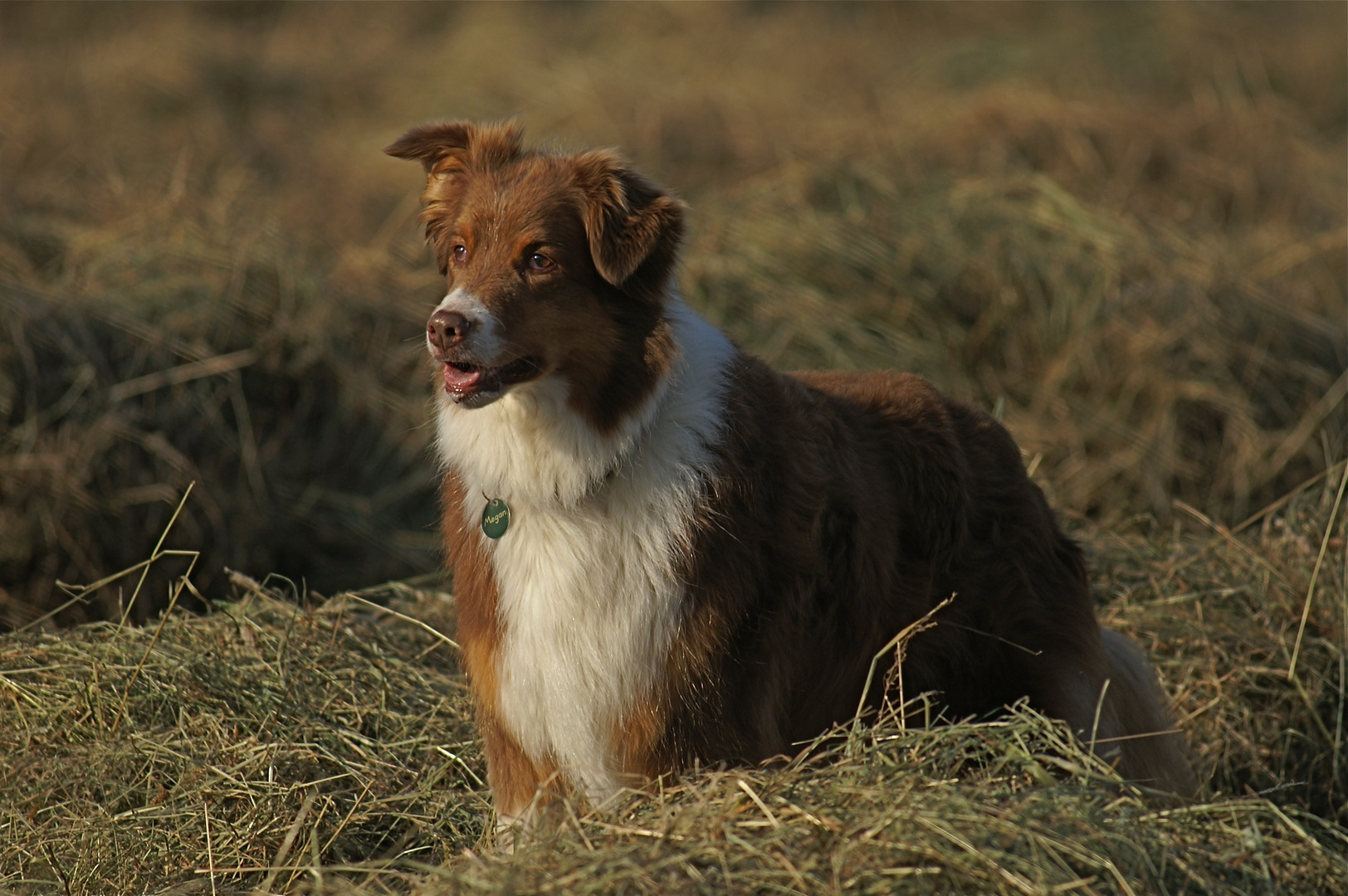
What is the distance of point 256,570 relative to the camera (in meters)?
6.63

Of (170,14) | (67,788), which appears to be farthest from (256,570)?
(170,14)

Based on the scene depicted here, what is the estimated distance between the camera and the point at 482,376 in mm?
3471

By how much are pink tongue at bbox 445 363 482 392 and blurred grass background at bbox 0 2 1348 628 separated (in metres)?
0.90

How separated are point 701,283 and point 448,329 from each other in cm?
478

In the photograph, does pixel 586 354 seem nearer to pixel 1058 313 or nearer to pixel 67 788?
pixel 67 788

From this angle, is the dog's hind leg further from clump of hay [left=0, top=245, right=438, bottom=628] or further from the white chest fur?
clump of hay [left=0, top=245, right=438, bottom=628]

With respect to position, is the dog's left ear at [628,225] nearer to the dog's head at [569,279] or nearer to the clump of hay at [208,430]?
the dog's head at [569,279]

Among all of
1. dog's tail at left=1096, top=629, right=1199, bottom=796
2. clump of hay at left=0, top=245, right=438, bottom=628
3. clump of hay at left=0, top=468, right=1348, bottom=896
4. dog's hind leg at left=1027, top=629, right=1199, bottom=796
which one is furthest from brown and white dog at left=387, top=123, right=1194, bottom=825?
clump of hay at left=0, top=245, right=438, bottom=628

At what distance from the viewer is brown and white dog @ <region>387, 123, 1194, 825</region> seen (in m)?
3.49

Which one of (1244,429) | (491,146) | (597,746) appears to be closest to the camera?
(597,746)

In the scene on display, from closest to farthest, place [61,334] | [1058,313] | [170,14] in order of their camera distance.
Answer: [61,334]
[1058,313]
[170,14]

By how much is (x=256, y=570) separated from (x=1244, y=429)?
506cm

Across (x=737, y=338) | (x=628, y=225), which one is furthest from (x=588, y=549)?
(x=737, y=338)

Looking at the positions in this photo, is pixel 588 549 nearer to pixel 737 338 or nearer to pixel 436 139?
pixel 436 139
